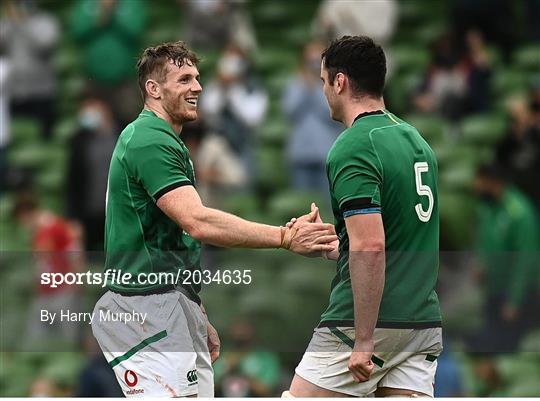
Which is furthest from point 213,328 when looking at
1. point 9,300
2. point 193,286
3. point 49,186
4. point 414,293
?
point 49,186

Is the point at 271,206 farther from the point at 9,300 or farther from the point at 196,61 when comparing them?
the point at 196,61

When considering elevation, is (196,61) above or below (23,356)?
above

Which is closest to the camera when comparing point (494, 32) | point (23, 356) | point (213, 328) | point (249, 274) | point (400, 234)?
point (400, 234)

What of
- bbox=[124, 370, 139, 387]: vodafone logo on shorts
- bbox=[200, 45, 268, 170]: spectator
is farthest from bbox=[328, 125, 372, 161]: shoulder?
bbox=[200, 45, 268, 170]: spectator

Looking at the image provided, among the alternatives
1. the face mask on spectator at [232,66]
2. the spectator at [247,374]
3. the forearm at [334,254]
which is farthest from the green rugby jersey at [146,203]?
the face mask on spectator at [232,66]

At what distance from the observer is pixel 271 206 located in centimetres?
1052

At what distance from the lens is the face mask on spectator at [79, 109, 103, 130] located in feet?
32.9

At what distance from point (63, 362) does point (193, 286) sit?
3.14 m

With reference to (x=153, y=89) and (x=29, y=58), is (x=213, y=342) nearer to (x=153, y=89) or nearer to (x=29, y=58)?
(x=153, y=89)

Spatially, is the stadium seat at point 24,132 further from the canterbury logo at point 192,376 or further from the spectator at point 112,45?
the canterbury logo at point 192,376

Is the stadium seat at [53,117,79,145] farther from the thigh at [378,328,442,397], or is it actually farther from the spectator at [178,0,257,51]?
the thigh at [378,328,442,397]

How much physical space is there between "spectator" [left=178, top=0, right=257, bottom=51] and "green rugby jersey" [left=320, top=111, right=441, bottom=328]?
589 cm

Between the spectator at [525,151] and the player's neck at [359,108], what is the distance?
4884 mm

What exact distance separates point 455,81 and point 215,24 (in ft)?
5.74
